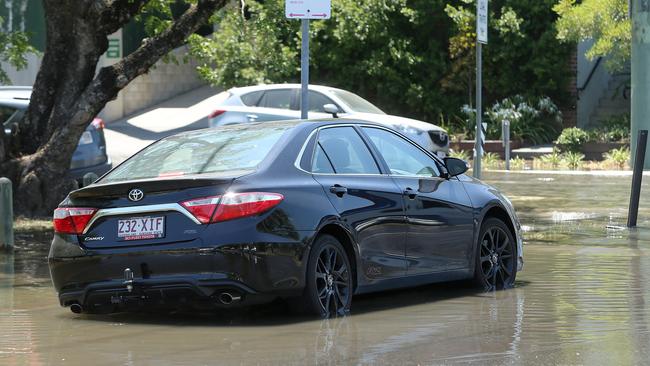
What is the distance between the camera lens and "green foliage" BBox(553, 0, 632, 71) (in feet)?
88.2

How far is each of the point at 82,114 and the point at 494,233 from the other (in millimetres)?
7006

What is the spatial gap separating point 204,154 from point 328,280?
127 centimetres

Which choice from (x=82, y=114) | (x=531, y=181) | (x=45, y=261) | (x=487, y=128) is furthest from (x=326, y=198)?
(x=487, y=128)

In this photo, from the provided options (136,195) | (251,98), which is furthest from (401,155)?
(251,98)

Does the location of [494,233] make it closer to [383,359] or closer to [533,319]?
[533,319]

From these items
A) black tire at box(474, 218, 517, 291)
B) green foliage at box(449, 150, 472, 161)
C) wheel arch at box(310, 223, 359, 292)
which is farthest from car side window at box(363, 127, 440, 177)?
green foliage at box(449, 150, 472, 161)

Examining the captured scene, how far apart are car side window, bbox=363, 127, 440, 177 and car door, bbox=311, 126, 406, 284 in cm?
27

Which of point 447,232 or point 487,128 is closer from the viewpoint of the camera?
point 447,232

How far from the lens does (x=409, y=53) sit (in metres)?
32.0

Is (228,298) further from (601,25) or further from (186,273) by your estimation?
(601,25)

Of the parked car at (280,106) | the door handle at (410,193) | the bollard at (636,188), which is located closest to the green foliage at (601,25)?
the parked car at (280,106)

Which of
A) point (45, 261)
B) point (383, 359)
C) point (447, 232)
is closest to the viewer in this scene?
point (383, 359)

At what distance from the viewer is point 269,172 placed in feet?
29.1

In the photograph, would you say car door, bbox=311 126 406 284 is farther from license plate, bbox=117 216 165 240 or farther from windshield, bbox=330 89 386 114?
Result: windshield, bbox=330 89 386 114
